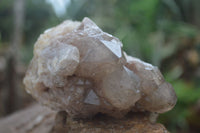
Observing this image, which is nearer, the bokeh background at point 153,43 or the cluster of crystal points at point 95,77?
the cluster of crystal points at point 95,77

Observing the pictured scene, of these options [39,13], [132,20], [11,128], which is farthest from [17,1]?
[39,13]

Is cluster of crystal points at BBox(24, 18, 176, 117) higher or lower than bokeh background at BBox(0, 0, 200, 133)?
higher

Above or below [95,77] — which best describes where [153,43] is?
below

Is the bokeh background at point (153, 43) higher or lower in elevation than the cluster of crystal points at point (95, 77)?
lower

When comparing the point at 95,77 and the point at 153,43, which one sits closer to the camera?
the point at 95,77
